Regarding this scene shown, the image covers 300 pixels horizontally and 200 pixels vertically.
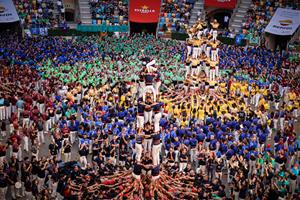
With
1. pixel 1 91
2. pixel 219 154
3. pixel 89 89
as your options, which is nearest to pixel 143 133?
pixel 219 154

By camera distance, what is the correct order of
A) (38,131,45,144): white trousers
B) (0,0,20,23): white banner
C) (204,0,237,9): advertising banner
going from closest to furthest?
(38,131,45,144): white trousers, (0,0,20,23): white banner, (204,0,237,9): advertising banner

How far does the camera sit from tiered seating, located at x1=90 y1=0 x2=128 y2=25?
45.9 m

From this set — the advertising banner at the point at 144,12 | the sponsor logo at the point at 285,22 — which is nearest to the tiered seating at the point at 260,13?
the sponsor logo at the point at 285,22

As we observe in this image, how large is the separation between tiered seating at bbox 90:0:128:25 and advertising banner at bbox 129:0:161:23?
3.56ft

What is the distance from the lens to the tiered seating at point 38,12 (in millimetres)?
43094

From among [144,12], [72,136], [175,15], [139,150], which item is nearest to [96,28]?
[144,12]

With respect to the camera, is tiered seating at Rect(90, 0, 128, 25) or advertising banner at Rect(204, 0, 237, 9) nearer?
tiered seating at Rect(90, 0, 128, 25)

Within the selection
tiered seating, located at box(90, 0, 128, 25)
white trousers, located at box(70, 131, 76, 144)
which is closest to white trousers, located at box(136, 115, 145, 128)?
white trousers, located at box(70, 131, 76, 144)

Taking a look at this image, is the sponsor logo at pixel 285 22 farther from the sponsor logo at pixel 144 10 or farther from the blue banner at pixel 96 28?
the blue banner at pixel 96 28

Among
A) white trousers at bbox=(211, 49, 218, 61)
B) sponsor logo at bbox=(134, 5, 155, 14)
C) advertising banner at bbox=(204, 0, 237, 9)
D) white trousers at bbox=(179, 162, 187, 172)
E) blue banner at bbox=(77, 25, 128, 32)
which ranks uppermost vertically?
advertising banner at bbox=(204, 0, 237, 9)

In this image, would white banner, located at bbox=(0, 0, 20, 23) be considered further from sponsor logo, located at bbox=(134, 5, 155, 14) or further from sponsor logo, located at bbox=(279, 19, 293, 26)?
sponsor logo, located at bbox=(279, 19, 293, 26)

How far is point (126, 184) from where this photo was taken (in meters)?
15.5

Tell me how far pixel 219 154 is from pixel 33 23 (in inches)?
1181

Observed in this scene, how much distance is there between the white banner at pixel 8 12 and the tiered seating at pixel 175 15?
14899mm
